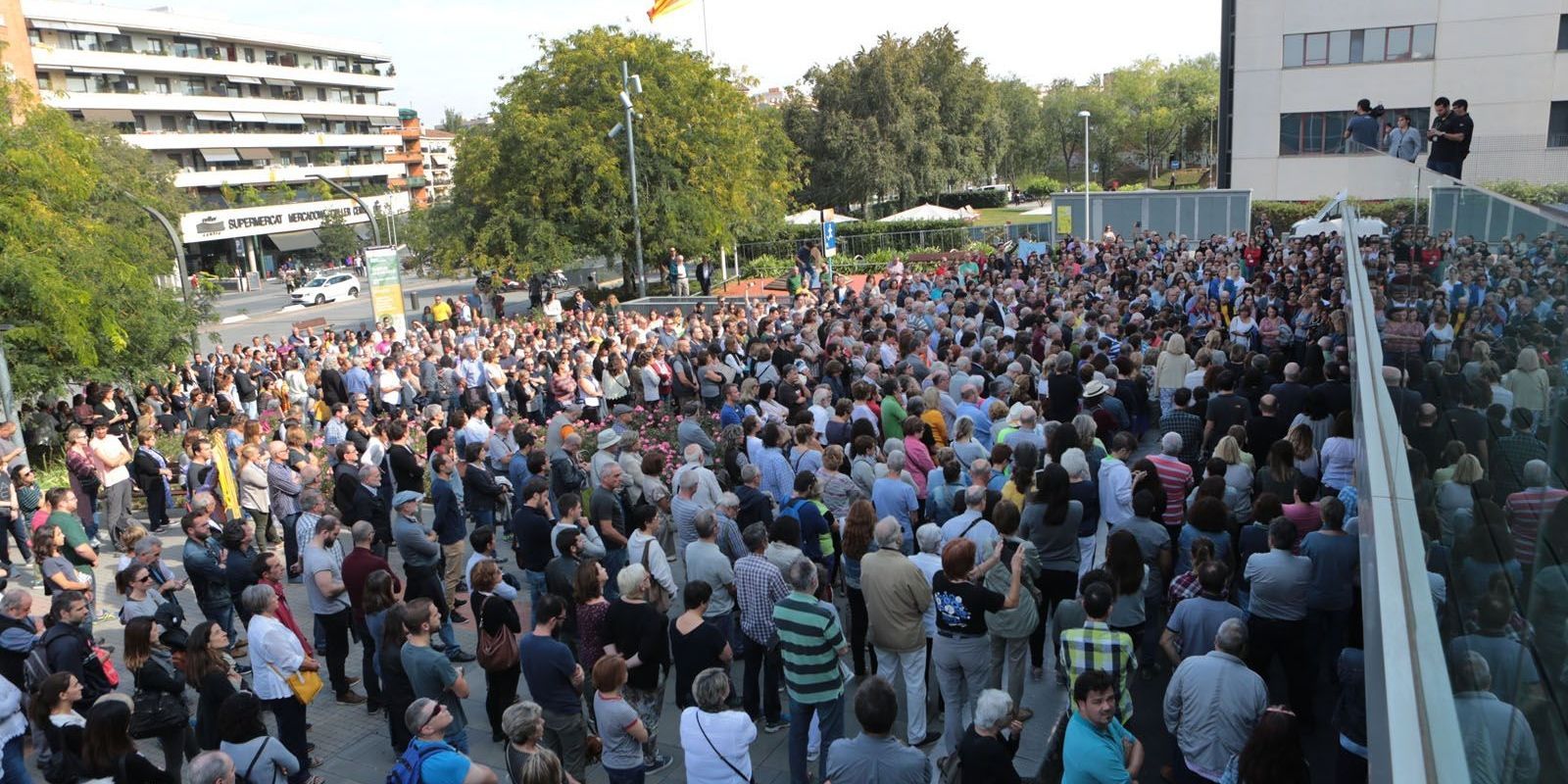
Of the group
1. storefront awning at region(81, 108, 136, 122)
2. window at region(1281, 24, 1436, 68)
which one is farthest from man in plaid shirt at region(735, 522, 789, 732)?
storefront awning at region(81, 108, 136, 122)

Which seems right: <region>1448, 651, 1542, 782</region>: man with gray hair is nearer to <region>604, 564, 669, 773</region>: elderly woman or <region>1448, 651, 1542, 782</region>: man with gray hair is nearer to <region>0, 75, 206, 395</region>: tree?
<region>604, 564, 669, 773</region>: elderly woman

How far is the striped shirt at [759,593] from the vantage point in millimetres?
6184

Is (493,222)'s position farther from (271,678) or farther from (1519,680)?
(1519,680)

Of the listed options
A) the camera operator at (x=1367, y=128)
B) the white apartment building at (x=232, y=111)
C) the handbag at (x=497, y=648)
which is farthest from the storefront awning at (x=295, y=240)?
the handbag at (x=497, y=648)

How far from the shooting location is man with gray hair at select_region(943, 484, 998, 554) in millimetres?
6368

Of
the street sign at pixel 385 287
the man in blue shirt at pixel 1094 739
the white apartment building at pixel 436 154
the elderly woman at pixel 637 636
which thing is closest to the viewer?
the man in blue shirt at pixel 1094 739

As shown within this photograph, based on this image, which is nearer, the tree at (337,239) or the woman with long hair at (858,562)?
the woman with long hair at (858,562)

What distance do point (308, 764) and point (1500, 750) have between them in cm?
655

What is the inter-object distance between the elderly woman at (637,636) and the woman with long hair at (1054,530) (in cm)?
260

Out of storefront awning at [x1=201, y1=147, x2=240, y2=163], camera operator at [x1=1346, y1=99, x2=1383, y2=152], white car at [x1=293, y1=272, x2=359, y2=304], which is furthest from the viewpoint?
storefront awning at [x1=201, y1=147, x2=240, y2=163]

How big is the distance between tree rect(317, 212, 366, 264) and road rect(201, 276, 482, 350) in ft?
14.0

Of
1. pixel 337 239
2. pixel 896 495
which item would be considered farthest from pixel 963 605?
pixel 337 239

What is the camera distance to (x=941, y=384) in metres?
11.1

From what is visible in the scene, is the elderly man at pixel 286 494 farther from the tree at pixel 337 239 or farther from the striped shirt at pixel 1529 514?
the tree at pixel 337 239
